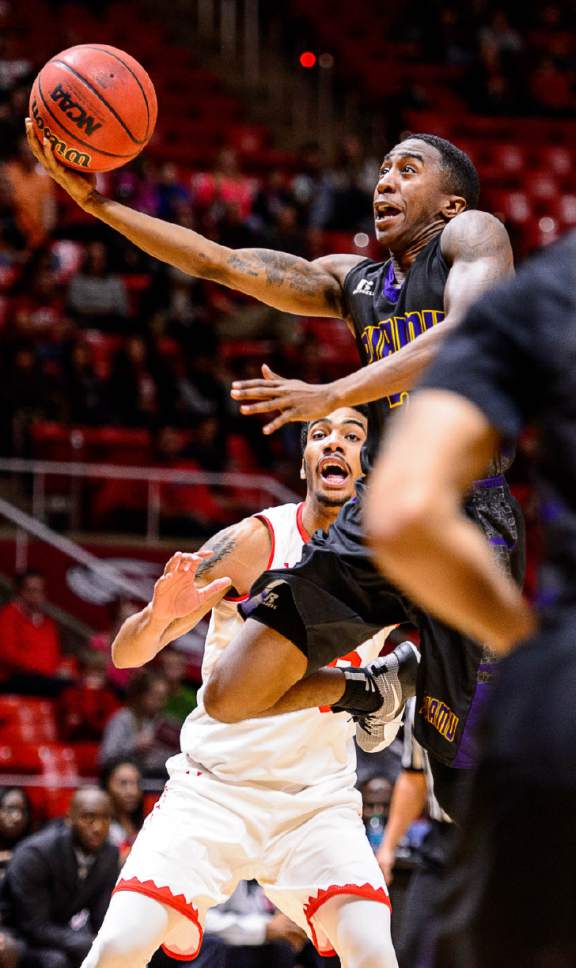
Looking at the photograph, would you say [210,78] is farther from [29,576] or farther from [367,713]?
[367,713]

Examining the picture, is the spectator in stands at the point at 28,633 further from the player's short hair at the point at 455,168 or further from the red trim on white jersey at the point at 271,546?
the player's short hair at the point at 455,168

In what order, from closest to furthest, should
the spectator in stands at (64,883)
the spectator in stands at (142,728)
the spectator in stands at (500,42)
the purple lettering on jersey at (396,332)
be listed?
the purple lettering on jersey at (396,332) → the spectator in stands at (64,883) → the spectator in stands at (142,728) → the spectator in stands at (500,42)

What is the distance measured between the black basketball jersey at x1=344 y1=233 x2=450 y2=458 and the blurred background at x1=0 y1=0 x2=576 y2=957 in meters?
4.39

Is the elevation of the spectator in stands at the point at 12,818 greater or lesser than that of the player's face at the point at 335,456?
lesser

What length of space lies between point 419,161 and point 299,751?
1.93 meters

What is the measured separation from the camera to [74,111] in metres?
4.60

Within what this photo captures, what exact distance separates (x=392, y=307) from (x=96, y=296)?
8027 mm

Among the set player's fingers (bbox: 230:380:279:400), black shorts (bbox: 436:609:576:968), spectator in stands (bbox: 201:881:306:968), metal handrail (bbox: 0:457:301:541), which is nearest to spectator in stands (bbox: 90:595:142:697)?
metal handrail (bbox: 0:457:301:541)

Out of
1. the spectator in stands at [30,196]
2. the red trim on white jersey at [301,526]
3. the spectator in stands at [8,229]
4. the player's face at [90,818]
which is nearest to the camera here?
the red trim on white jersey at [301,526]

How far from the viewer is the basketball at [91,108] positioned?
181 inches

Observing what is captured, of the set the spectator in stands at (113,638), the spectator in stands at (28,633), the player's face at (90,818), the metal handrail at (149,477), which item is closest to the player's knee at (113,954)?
the player's face at (90,818)

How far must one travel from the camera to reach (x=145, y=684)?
9234 mm

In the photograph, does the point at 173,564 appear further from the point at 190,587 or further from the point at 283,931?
the point at 283,931

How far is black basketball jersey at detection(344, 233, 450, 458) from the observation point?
4.21 metres
